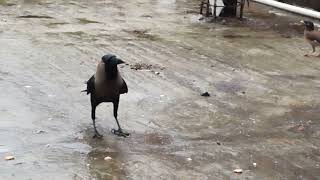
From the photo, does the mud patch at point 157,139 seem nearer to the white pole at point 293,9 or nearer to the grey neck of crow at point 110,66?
the grey neck of crow at point 110,66

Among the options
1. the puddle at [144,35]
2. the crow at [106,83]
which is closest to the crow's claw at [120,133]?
the crow at [106,83]

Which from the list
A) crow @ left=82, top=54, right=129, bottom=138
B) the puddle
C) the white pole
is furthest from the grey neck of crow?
the white pole

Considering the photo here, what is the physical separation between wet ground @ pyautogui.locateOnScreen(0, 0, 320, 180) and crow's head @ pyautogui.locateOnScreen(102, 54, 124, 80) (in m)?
0.61

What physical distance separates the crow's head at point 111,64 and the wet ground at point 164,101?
61 centimetres

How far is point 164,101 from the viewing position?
6.66 metres

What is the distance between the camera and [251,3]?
14.9 m

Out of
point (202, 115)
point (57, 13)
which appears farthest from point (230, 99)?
point (57, 13)

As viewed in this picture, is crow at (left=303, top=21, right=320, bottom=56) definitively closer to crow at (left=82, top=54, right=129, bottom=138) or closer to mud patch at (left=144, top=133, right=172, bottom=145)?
mud patch at (left=144, top=133, right=172, bottom=145)

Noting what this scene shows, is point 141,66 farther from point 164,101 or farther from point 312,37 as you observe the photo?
point 312,37

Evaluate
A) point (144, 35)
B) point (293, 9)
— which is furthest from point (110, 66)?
point (293, 9)

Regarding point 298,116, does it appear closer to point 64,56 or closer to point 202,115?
point 202,115

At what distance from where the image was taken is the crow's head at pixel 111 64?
16.4ft

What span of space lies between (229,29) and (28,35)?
367 cm

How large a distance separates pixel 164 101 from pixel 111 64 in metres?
1.71
